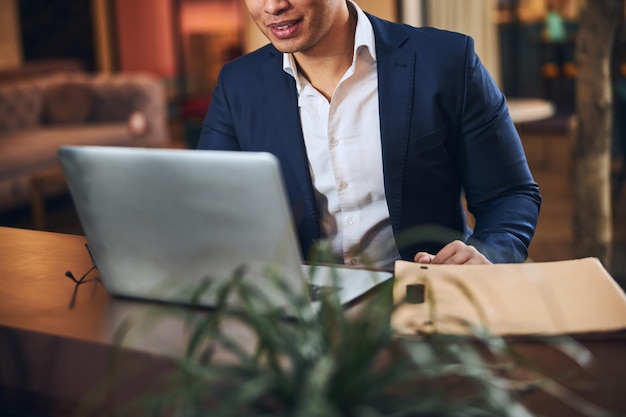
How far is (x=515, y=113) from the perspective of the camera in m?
5.48

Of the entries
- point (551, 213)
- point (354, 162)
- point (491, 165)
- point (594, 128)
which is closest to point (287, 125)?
point (354, 162)

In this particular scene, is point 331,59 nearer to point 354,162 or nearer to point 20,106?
point 354,162

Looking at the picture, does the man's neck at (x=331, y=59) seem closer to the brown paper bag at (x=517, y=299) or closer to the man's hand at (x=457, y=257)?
the man's hand at (x=457, y=257)

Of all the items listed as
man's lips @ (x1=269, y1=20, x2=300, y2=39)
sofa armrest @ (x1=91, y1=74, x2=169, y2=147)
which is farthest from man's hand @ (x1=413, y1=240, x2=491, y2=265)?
sofa armrest @ (x1=91, y1=74, x2=169, y2=147)

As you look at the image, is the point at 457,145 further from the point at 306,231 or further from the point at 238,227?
the point at 238,227

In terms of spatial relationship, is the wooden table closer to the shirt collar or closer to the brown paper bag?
→ the brown paper bag

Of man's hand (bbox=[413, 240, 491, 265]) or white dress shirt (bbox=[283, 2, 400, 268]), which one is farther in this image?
white dress shirt (bbox=[283, 2, 400, 268])

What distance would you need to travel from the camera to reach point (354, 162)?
176cm

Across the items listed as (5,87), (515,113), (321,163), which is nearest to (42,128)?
(5,87)

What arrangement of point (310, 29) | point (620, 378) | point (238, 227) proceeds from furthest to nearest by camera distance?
point (310, 29)
point (238, 227)
point (620, 378)

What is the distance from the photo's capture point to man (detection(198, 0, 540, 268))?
1722 millimetres

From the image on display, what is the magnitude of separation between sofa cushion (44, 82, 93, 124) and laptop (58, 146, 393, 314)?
18.9ft

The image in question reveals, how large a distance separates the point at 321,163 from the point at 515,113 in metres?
3.94

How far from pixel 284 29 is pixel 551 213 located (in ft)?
12.3
